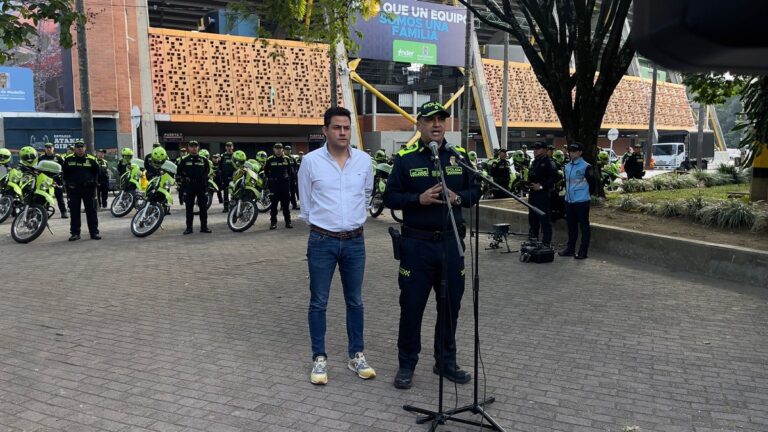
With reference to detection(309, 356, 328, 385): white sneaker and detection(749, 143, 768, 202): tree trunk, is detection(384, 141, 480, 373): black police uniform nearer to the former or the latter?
detection(309, 356, 328, 385): white sneaker

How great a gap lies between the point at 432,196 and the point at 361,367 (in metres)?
1.49

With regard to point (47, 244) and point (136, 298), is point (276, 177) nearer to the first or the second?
point (47, 244)

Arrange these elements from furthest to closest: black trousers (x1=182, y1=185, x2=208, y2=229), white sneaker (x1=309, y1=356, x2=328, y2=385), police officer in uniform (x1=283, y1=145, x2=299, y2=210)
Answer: police officer in uniform (x1=283, y1=145, x2=299, y2=210)
black trousers (x1=182, y1=185, x2=208, y2=229)
white sneaker (x1=309, y1=356, x2=328, y2=385)

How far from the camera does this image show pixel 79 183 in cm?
1112

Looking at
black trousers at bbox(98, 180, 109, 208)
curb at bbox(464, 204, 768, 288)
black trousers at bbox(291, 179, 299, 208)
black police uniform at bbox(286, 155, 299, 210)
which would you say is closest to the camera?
curb at bbox(464, 204, 768, 288)

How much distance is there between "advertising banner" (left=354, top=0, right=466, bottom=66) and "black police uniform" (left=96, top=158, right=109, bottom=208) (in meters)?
22.6

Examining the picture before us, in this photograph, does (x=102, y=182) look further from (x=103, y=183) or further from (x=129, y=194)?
(x=129, y=194)

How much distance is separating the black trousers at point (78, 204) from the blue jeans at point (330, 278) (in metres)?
8.56

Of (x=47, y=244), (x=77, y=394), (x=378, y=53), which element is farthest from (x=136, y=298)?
(x=378, y=53)

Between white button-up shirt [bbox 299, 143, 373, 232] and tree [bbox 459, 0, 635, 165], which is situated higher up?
tree [bbox 459, 0, 635, 165]

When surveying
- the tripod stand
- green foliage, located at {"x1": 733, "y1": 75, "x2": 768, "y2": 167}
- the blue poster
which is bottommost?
the tripod stand

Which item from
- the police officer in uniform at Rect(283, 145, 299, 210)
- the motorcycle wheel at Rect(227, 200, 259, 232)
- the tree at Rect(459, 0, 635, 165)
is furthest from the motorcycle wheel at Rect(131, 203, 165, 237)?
the tree at Rect(459, 0, 635, 165)

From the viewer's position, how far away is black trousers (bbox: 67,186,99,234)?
36.6 feet

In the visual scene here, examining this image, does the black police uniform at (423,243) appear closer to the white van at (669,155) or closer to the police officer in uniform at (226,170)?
the police officer in uniform at (226,170)
